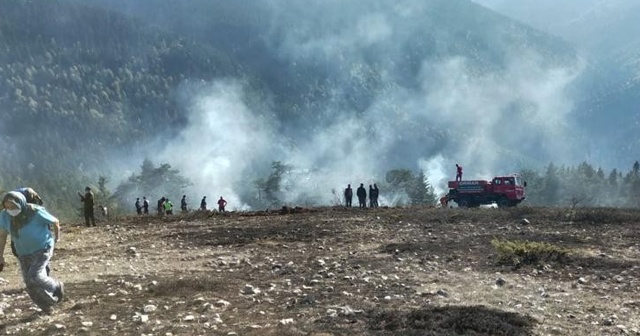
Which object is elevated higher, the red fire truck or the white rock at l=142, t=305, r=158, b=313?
the red fire truck

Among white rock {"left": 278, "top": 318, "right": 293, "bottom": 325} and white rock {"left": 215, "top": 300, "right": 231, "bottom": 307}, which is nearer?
white rock {"left": 278, "top": 318, "right": 293, "bottom": 325}

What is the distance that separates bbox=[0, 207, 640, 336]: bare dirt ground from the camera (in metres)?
7.77

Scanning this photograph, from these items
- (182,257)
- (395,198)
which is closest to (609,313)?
(182,257)

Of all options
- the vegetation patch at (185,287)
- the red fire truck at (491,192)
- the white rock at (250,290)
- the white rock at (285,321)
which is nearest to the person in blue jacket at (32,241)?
the vegetation patch at (185,287)

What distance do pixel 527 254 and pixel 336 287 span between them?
4790 millimetres

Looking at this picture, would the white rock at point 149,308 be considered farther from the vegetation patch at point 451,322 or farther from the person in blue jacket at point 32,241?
the vegetation patch at point 451,322

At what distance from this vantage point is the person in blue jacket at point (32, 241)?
844cm

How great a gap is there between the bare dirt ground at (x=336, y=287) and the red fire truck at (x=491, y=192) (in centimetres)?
2754

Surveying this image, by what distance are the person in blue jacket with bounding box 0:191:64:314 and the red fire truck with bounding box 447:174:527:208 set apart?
134 feet

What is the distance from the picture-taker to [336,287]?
1012 cm

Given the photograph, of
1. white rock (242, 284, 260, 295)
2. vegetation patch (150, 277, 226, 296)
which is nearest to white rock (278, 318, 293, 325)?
white rock (242, 284, 260, 295)

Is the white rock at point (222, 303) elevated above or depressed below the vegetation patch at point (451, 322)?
above

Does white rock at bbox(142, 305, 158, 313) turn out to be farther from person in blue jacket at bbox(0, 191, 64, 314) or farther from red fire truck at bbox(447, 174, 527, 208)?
red fire truck at bbox(447, 174, 527, 208)

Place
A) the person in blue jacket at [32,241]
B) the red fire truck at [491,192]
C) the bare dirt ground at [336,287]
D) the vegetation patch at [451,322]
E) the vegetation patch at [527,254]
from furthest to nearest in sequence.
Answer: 1. the red fire truck at [491,192]
2. the vegetation patch at [527,254]
3. the person in blue jacket at [32,241]
4. the bare dirt ground at [336,287]
5. the vegetation patch at [451,322]
